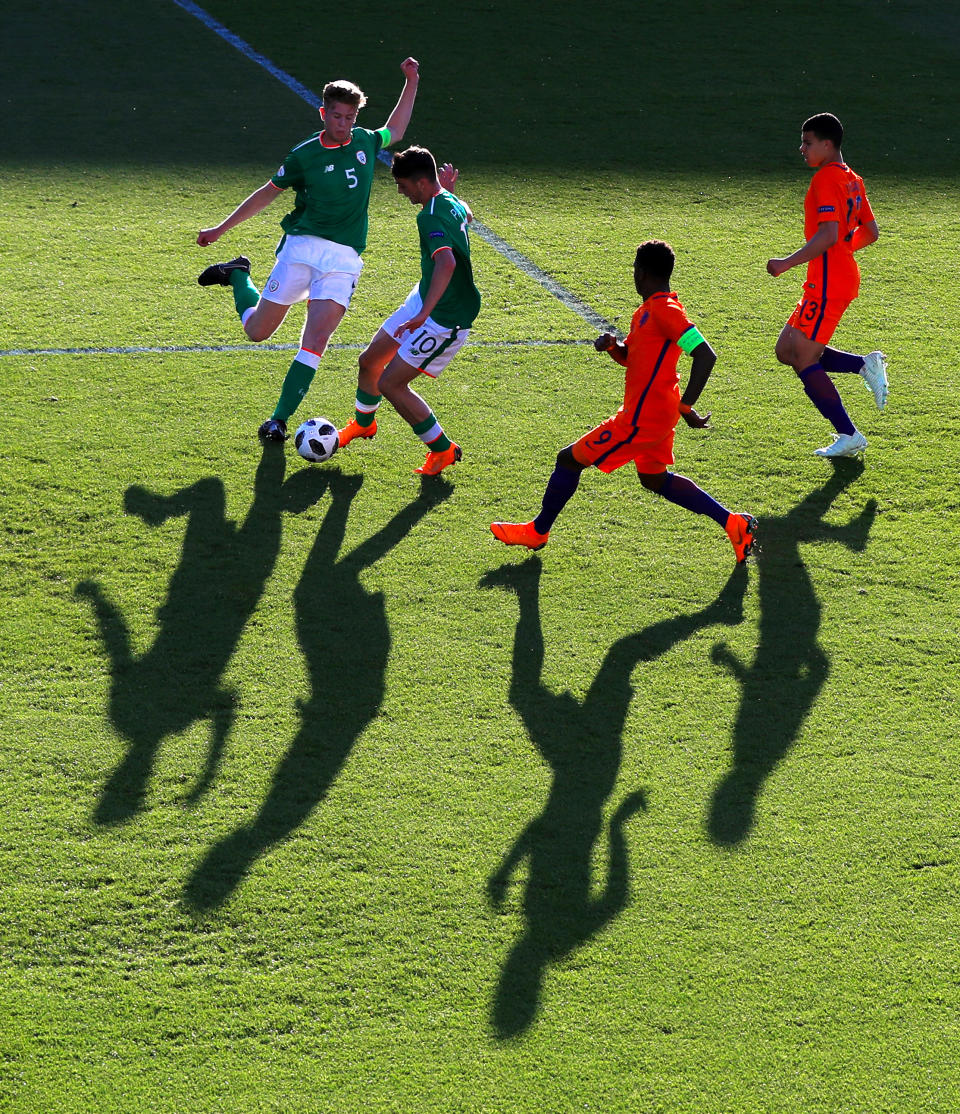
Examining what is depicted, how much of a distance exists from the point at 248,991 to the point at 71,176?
801cm

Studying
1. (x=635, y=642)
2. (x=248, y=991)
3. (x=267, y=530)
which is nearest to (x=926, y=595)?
(x=635, y=642)

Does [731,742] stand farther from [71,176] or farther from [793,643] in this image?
[71,176]

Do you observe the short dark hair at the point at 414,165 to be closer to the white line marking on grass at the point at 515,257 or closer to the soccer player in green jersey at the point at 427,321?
the soccer player in green jersey at the point at 427,321

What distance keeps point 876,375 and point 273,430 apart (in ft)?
10.3

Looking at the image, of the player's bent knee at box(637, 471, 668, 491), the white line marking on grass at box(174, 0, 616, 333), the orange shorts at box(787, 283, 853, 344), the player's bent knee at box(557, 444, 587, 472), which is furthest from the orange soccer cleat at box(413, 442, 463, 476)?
the white line marking on grass at box(174, 0, 616, 333)

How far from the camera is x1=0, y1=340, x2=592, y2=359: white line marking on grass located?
24.4 ft

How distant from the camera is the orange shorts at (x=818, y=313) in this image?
6.53 meters

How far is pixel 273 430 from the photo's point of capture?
648 cm

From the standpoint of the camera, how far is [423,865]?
411 cm

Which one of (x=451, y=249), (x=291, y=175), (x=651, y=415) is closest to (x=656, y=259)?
(x=651, y=415)

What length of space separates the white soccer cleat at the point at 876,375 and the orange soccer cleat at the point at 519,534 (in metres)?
2.16

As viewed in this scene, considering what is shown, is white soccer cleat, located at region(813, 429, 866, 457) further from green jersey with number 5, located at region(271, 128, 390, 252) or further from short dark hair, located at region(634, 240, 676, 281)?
green jersey with number 5, located at region(271, 128, 390, 252)

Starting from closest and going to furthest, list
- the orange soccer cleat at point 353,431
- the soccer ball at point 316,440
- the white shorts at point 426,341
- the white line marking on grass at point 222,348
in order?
1. the white shorts at point 426,341
2. the soccer ball at point 316,440
3. the orange soccer cleat at point 353,431
4. the white line marking on grass at point 222,348

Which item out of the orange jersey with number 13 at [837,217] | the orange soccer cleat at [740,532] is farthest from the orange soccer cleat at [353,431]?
the orange jersey with number 13 at [837,217]
